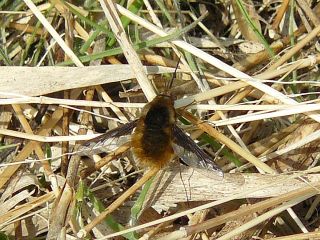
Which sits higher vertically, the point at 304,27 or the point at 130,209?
the point at 304,27

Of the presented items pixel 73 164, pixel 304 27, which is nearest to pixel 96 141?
pixel 73 164

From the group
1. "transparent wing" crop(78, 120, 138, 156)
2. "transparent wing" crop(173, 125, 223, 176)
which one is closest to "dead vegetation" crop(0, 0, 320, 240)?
"transparent wing" crop(78, 120, 138, 156)

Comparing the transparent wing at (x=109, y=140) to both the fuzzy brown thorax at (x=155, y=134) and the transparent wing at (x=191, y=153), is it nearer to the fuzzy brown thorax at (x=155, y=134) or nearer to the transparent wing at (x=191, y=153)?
the fuzzy brown thorax at (x=155, y=134)

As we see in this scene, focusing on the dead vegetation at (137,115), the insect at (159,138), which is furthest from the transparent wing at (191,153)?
the dead vegetation at (137,115)

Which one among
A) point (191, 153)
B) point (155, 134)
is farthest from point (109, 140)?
point (191, 153)

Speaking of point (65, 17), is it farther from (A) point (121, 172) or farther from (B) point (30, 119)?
(A) point (121, 172)

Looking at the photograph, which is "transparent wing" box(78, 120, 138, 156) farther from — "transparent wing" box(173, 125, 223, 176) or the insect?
"transparent wing" box(173, 125, 223, 176)
